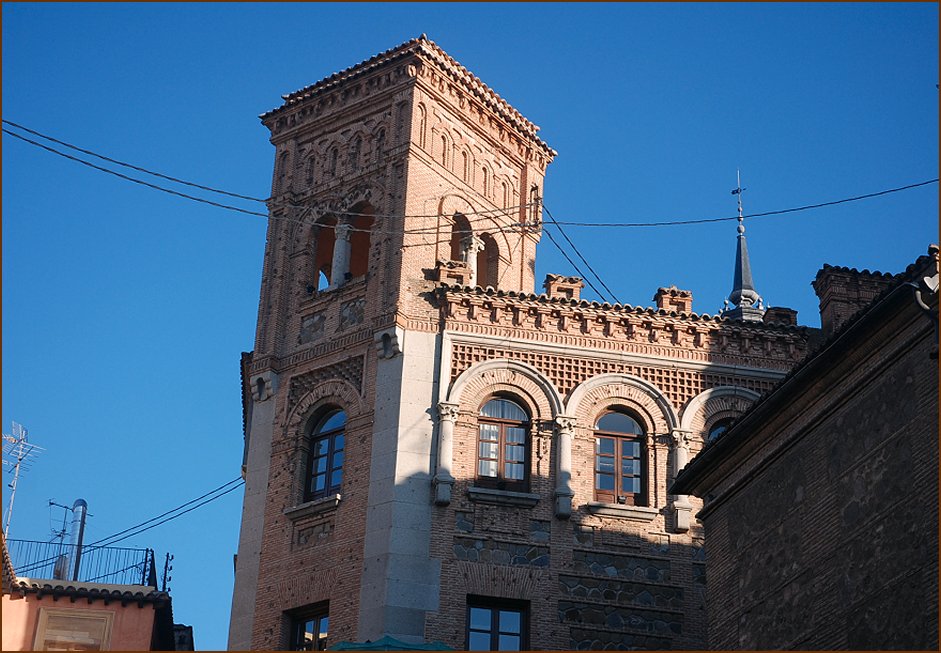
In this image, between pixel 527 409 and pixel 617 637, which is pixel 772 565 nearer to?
pixel 617 637

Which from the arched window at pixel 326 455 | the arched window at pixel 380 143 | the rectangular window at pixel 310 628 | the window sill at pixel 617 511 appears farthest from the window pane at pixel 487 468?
the arched window at pixel 380 143

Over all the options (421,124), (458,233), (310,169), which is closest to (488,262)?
(458,233)

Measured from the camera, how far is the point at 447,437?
86.7 feet

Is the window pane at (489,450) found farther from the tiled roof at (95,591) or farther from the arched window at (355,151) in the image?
the arched window at (355,151)

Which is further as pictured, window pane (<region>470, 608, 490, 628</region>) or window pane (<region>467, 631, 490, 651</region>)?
window pane (<region>470, 608, 490, 628</region>)

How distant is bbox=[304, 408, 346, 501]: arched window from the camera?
1063 inches

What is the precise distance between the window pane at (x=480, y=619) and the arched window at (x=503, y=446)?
2.21 m

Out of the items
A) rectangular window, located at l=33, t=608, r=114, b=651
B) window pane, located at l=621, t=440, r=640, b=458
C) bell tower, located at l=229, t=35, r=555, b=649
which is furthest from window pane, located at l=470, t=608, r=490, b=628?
rectangular window, located at l=33, t=608, r=114, b=651

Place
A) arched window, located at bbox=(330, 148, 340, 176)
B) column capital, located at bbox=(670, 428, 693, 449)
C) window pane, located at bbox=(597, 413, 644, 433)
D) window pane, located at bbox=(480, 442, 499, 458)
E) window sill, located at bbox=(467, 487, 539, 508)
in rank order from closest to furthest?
1. window sill, located at bbox=(467, 487, 539, 508)
2. window pane, located at bbox=(480, 442, 499, 458)
3. column capital, located at bbox=(670, 428, 693, 449)
4. window pane, located at bbox=(597, 413, 644, 433)
5. arched window, located at bbox=(330, 148, 340, 176)

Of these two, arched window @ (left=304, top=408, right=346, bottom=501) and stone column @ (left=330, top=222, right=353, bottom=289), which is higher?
stone column @ (left=330, top=222, right=353, bottom=289)

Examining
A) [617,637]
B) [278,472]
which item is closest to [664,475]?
[617,637]

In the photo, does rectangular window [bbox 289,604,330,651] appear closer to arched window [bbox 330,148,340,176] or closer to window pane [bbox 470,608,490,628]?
window pane [bbox 470,608,490,628]

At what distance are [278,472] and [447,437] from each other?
326 cm

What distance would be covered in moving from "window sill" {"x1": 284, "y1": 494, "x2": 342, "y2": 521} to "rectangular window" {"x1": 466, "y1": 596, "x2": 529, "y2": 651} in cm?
287
